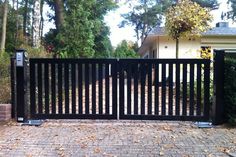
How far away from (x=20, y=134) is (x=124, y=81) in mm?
2524

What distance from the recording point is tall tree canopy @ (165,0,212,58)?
17.3m

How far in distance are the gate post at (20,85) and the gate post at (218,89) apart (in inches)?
160

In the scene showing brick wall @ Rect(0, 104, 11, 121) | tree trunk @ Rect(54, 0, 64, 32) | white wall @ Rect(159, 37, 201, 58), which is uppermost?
tree trunk @ Rect(54, 0, 64, 32)

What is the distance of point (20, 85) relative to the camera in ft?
27.3

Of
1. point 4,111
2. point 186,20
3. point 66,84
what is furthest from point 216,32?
point 4,111

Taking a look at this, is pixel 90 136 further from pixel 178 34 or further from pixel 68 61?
pixel 178 34

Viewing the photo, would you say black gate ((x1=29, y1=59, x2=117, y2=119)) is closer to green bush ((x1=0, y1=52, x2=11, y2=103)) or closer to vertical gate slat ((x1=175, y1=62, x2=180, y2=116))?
green bush ((x1=0, y1=52, x2=11, y2=103))

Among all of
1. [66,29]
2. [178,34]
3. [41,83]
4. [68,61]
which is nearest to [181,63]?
[68,61]

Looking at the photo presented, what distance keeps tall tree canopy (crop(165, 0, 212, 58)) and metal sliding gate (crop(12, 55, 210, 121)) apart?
9323 millimetres

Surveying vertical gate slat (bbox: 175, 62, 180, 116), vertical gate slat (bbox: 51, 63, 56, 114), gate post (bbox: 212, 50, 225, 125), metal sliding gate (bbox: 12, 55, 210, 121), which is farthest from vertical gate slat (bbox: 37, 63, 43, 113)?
gate post (bbox: 212, 50, 225, 125)

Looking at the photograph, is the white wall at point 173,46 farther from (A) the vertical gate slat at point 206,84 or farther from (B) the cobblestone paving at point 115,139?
(B) the cobblestone paving at point 115,139

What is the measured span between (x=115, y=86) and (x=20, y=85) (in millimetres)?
2043

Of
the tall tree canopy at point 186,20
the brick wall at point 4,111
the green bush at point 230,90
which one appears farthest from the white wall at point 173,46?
the brick wall at point 4,111

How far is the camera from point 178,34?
17.8 m
